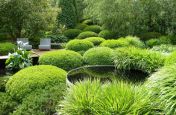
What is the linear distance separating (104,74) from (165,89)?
343cm

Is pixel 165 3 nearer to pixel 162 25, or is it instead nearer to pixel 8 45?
pixel 162 25

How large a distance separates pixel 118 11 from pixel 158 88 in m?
12.0

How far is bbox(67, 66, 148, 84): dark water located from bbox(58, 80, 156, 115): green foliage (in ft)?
6.20

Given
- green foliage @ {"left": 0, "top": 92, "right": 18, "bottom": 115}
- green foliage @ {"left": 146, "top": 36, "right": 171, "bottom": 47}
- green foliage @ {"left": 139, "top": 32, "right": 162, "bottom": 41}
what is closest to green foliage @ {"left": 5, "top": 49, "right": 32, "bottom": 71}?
green foliage @ {"left": 0, "top": 92, "right": 18, "bottom": 115}

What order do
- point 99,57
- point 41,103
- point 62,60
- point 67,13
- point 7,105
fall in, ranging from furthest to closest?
point 67,13
point 99,57
point 62,60
point 7,105
point 41,103

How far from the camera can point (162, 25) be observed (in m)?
16.8

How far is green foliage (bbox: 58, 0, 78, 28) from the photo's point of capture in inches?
845

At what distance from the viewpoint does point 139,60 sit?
24.9ft

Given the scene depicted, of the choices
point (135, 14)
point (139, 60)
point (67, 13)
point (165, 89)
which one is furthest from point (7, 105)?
point (67, 13)

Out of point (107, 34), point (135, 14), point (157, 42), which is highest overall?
point (135, 14)

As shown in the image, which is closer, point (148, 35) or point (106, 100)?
point (106, 100)

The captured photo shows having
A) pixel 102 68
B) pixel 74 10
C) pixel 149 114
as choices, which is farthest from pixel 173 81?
pixel 74 10

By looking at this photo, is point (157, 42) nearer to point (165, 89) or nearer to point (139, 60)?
point (139, 60)

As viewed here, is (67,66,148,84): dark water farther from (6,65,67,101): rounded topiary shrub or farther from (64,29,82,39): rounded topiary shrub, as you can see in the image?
(64,29,82,39): rounded topiary shrub
